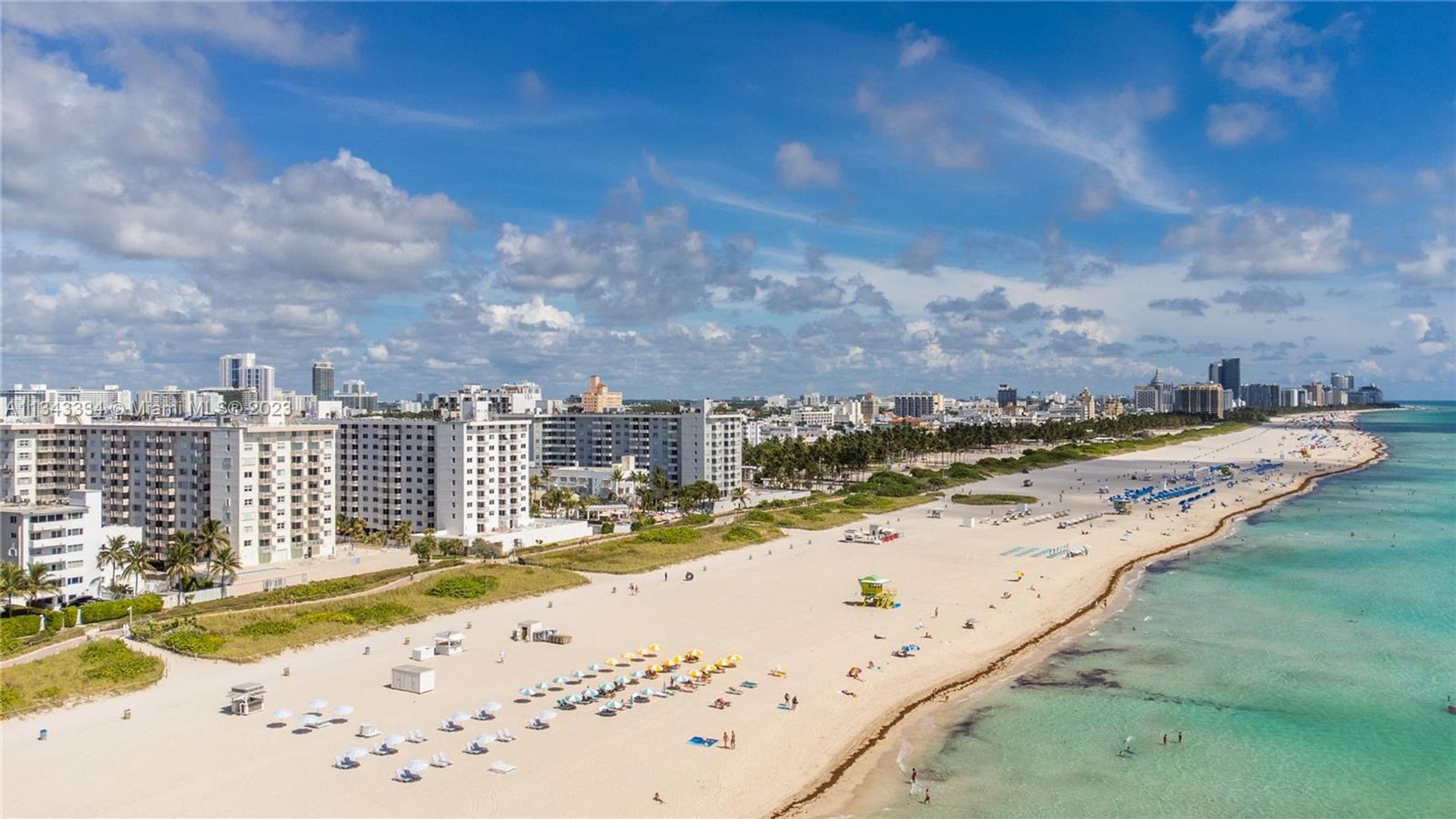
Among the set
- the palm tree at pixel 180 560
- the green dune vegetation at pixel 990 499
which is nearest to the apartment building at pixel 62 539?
the palm tree at pixel 180 560

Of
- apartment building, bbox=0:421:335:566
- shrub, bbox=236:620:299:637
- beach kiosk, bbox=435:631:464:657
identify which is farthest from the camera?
apartment building, bbox=0:421:335:566

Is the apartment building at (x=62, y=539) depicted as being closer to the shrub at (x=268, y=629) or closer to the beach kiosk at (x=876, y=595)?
the shrub at (x=268, y=629)

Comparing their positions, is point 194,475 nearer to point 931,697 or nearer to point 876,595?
point 876,595


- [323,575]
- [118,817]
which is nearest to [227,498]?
[323,575]

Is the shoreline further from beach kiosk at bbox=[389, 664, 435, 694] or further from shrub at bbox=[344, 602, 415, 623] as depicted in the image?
shrub at bbox=[344, 602, 415, 623]

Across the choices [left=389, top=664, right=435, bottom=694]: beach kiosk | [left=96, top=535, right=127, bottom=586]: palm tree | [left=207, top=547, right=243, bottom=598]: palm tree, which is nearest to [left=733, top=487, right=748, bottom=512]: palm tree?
[left=207, top=547, right=243, bottom=598]: palm tree

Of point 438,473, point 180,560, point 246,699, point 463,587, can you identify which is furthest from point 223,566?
point 438,473
